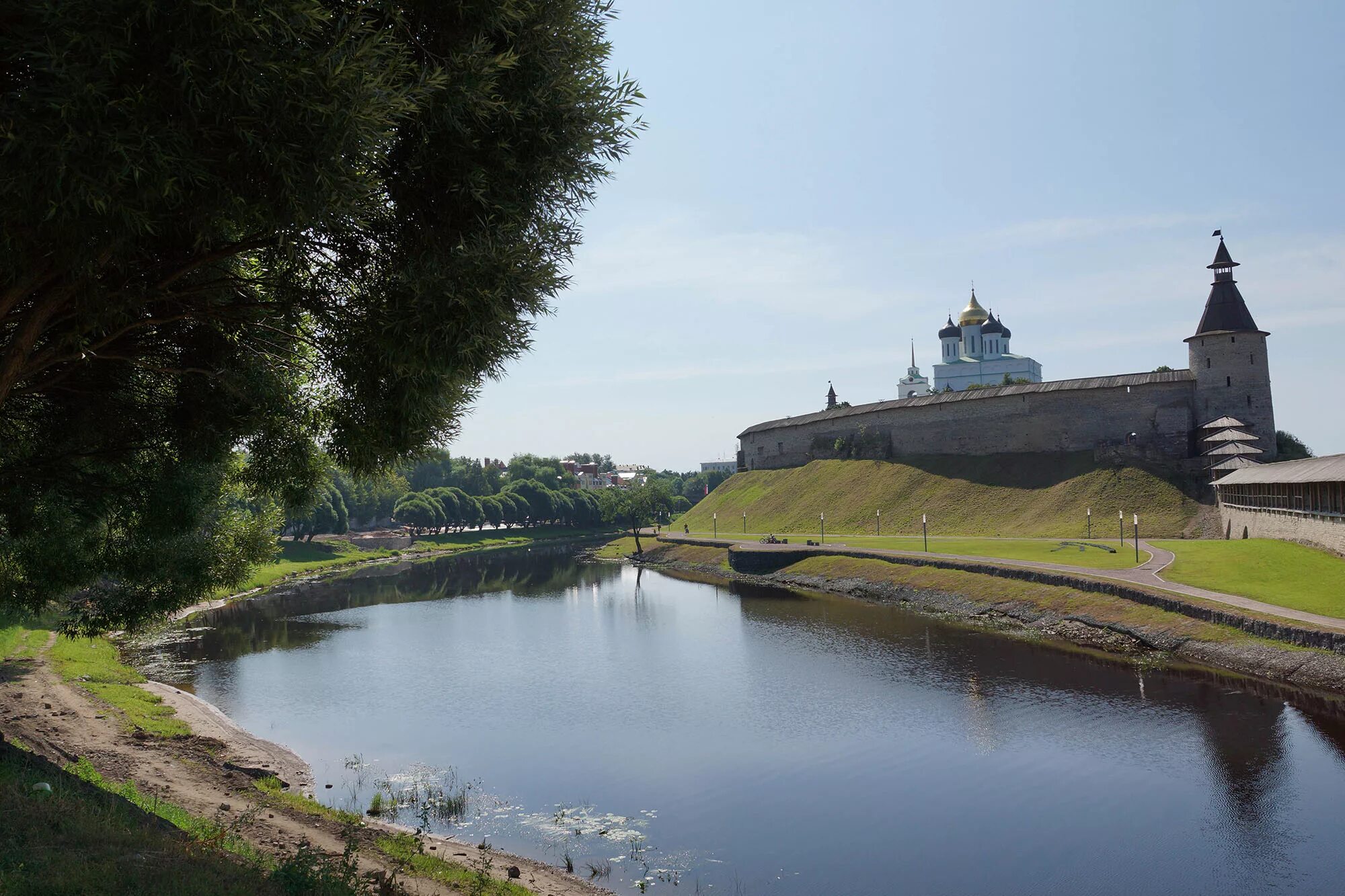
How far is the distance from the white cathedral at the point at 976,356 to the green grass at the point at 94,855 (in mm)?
107664

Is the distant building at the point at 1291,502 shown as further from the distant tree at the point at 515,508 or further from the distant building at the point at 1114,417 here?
the distant tree at the point at 515,508

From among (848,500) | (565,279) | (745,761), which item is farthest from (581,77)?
(848,500)

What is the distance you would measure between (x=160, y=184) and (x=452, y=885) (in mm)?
9438

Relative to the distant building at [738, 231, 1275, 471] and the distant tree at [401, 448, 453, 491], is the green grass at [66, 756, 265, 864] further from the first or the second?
the distant tree at [401, 448, 453, 491]

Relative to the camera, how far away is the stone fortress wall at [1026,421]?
58.1m

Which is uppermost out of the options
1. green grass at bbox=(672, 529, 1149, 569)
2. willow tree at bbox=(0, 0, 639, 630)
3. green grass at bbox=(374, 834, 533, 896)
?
willow tree at bbox=(0, 0, 639, 630)

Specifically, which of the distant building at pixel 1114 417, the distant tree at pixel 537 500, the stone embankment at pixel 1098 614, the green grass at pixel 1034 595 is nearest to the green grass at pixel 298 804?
the stone embankment at pixel 1098 614

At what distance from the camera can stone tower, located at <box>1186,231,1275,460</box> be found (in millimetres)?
53562

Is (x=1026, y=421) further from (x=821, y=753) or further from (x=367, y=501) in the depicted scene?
(x=367, y=501)

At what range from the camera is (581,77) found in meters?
9.13

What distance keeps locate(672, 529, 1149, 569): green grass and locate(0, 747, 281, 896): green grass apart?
35.7m

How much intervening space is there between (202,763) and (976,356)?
369 feet

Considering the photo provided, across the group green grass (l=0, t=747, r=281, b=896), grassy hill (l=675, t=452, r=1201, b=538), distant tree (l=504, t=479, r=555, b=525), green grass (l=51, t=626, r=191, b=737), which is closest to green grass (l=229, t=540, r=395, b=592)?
distant tree (l=504, t=479, r=555, b=525)

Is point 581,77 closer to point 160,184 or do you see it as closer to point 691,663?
point 160,184
